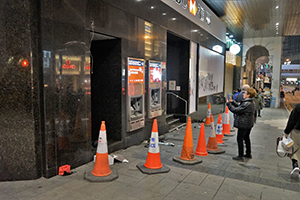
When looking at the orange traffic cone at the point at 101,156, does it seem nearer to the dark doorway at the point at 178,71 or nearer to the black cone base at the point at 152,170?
the black cone base at the point at 152,170

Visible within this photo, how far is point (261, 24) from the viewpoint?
1519 centimetres

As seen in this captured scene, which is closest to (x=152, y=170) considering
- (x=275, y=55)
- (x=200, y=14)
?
(x=200, y=14)

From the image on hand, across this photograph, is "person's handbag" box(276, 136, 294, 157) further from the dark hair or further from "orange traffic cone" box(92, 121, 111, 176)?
"orange traffic cone" box(92, 121, 111, 176)

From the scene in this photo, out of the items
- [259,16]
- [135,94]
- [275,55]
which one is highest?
[259,16]

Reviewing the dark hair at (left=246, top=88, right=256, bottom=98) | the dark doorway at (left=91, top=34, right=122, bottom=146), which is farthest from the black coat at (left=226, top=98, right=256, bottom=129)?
the dark doorway at (left=91, top=34, right=122, bottom=146)

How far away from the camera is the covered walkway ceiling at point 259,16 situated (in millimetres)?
11375

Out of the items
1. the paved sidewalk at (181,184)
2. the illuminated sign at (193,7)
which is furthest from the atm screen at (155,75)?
the illuminated sign at (193,7)

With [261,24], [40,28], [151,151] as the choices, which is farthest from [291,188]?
[261,24]

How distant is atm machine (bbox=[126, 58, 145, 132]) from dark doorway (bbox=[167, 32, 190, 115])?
11.5 ft

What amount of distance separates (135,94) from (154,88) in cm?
112

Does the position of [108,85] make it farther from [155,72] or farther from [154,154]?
[154,154]

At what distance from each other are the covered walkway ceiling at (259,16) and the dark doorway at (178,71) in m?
3.29

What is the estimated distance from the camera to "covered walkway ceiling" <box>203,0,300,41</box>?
1138cm

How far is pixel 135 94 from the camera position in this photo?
21.0 feet
